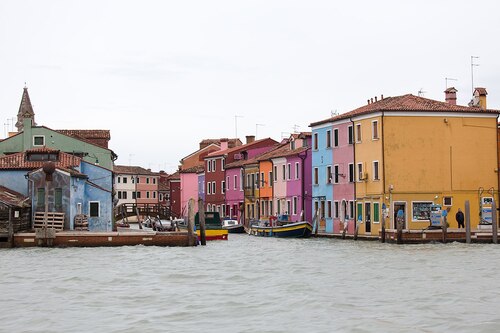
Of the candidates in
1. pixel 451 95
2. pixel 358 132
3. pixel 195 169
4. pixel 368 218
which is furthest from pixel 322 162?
pixel 195 169

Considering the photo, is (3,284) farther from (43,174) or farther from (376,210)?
(376,210)

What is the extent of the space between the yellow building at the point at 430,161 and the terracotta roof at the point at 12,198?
656 inches

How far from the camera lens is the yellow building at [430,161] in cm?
4675

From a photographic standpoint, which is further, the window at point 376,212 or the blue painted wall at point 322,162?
the blue painted wall at point 322,162

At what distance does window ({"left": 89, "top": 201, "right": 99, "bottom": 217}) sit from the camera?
160 ft

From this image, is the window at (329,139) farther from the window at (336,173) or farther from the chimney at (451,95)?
the chimney at (451,95)

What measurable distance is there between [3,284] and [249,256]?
12195mm

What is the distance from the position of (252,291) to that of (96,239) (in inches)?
654

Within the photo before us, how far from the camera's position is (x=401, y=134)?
47.0 metres

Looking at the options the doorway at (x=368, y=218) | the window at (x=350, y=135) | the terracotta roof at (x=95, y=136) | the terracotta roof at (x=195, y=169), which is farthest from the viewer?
the terracotta roof at (x=195, y=169)

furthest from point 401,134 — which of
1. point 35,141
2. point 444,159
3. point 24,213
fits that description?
point 35,141

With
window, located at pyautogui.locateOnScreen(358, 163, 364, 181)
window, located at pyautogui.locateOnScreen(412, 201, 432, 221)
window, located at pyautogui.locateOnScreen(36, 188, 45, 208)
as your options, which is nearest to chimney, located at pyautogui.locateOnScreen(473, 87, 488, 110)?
window, located at pyautogui.locateOnScreen(358, 163, 364, 181)

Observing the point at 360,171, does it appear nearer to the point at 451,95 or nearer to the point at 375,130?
the point at 375,130

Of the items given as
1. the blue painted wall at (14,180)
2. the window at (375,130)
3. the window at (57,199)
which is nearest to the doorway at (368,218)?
the window at (375,130)
